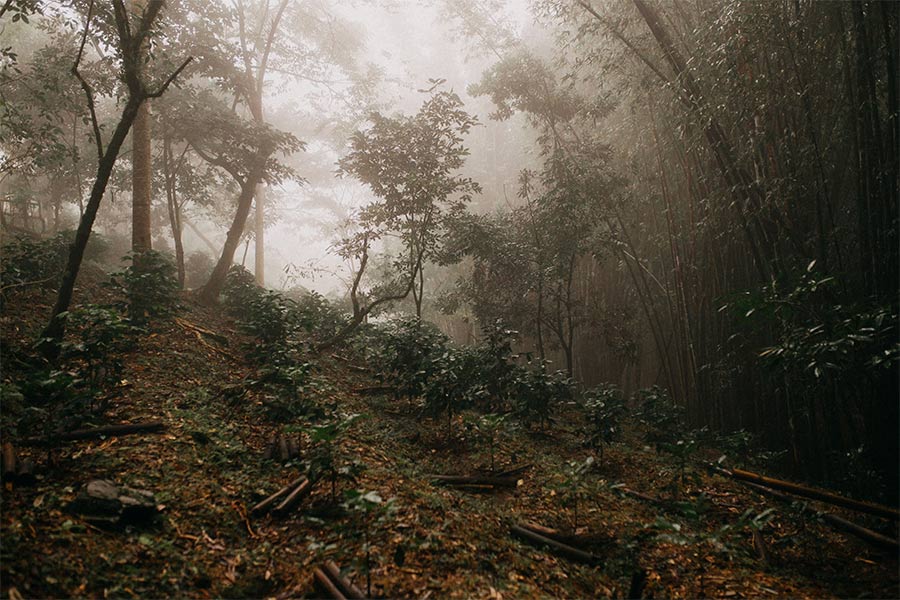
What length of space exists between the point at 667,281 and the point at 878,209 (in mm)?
3251

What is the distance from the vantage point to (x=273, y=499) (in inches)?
92.0

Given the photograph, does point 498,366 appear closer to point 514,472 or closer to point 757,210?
point 514,472

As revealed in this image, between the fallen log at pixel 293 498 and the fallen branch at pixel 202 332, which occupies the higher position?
the fallen branch at pixel 202 332

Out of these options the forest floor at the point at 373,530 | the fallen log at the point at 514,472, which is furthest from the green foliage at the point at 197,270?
the fallen log at the point at 514,472

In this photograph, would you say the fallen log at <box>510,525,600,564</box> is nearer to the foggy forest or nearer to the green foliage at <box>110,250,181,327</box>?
the foggy forest

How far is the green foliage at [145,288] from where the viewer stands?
437cm

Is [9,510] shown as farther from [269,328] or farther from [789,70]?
[789,70]

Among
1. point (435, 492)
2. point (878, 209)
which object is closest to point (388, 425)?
point (435, 492)

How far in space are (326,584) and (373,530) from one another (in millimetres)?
375

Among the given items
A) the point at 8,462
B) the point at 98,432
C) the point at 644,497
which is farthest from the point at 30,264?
the point at 644,497

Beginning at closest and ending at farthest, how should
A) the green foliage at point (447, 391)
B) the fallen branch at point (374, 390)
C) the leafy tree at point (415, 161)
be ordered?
the green foliage at point (447, 391)
the fallen branch at point (374, 390)
the leafy tree at point (415, 161)

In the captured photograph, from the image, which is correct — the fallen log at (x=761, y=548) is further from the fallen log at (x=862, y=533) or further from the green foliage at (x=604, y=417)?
the green foliage at (x=604, y=417)

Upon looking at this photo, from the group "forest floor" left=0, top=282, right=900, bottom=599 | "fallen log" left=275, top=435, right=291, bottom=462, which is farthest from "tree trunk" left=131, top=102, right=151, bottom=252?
"fallen log" left=275, top=435, right=291, bottom=462

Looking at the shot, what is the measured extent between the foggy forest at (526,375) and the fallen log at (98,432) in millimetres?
22
